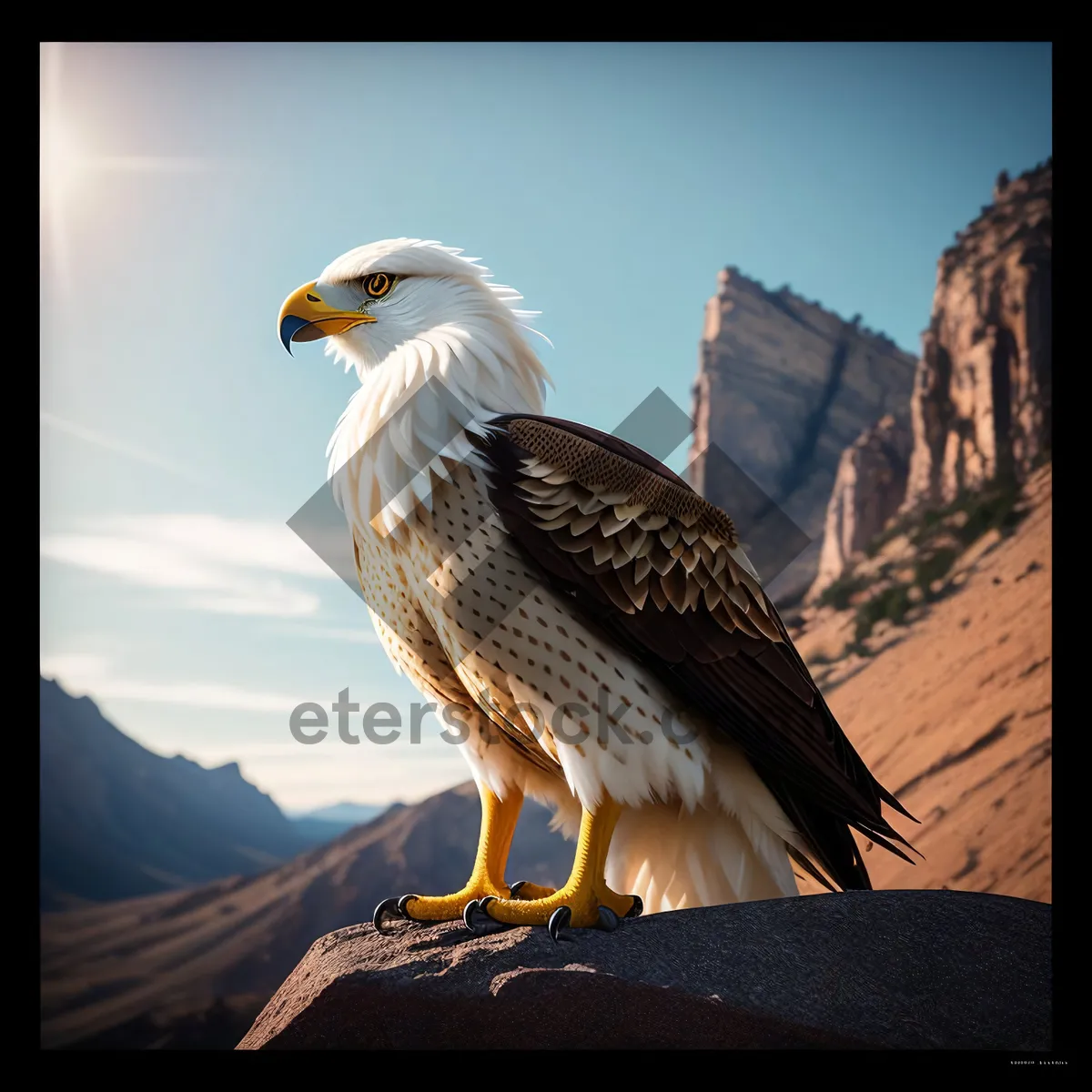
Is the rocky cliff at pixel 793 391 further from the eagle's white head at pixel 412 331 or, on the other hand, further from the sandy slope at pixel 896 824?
the eagle's white head at pixel 412 331

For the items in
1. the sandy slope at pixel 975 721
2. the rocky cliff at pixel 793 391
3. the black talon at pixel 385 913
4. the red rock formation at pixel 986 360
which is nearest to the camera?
the black talon at pixel 385 913

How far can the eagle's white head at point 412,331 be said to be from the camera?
299cm

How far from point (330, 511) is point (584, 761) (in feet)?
4.72

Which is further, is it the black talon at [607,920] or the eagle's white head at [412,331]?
the eagle's white head at [412,331]

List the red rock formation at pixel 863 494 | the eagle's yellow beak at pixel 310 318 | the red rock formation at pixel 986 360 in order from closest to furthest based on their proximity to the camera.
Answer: the eagle's yellow beak at pixel 310 318 → the red rock formation at pixel 986 360 → the red rock formation at pixel 863 494

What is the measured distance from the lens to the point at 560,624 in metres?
2.75

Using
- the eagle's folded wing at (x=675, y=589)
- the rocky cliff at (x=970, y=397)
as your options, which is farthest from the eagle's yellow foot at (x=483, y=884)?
the rocky cliff at (x=970, y=397)

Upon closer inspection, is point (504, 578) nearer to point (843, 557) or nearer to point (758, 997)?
point (758, 997)

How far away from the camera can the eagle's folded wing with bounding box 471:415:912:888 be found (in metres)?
2.77

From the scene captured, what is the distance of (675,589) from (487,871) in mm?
1087

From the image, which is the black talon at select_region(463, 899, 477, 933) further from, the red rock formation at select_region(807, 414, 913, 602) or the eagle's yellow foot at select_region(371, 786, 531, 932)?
the red rock formation at select_region(807, 414, 913, 602)

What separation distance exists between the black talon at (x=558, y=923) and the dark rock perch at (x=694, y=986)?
0.02m

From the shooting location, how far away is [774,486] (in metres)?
18.1

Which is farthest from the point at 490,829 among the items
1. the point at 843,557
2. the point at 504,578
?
the point at 843,557
